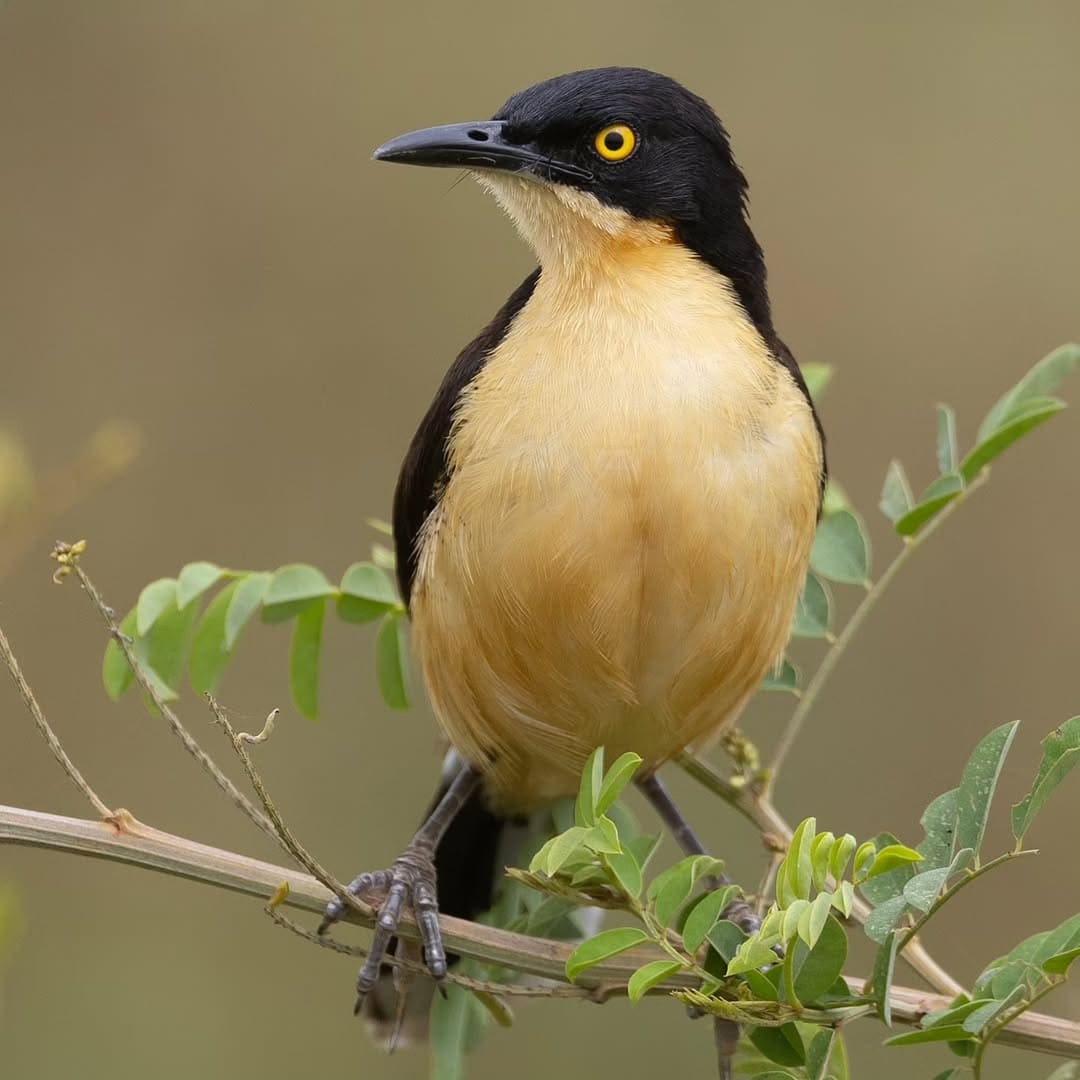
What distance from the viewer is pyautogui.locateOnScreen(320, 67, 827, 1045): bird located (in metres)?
4.24

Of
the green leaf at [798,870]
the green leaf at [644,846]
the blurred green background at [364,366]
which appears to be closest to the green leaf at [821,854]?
the green leaf at [798,870]

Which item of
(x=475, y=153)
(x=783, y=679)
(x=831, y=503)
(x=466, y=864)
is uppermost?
(x=475, y=153)

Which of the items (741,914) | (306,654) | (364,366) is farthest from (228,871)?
(364,366)

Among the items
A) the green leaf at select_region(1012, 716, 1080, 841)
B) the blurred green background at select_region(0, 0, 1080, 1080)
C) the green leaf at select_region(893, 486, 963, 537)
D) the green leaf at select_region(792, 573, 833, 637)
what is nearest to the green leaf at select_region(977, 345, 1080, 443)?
the green leaf at select_region(893, 486, 963, 537)

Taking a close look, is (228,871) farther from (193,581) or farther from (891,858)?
(891,858)

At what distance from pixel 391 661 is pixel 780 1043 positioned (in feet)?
5.92

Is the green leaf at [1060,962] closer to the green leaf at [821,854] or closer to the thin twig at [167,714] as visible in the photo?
the green leaf at [821,854]

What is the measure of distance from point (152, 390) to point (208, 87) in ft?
5.38

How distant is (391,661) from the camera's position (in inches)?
193

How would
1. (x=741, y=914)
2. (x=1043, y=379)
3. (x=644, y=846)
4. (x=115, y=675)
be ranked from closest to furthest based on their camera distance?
(x=644, y=846) → (x=115, y=675) → (x=1043, y=379) → (x=741, y=914)

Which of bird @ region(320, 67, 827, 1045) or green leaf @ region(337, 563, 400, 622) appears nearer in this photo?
bird @ region(320, 67, 827, 1045)

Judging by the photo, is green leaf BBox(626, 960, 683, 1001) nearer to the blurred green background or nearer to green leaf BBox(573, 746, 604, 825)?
green leaf BBox(573, 746, 604, 825)

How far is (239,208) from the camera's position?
861 centimetres

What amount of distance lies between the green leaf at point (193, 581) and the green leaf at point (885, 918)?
6.24 feet
